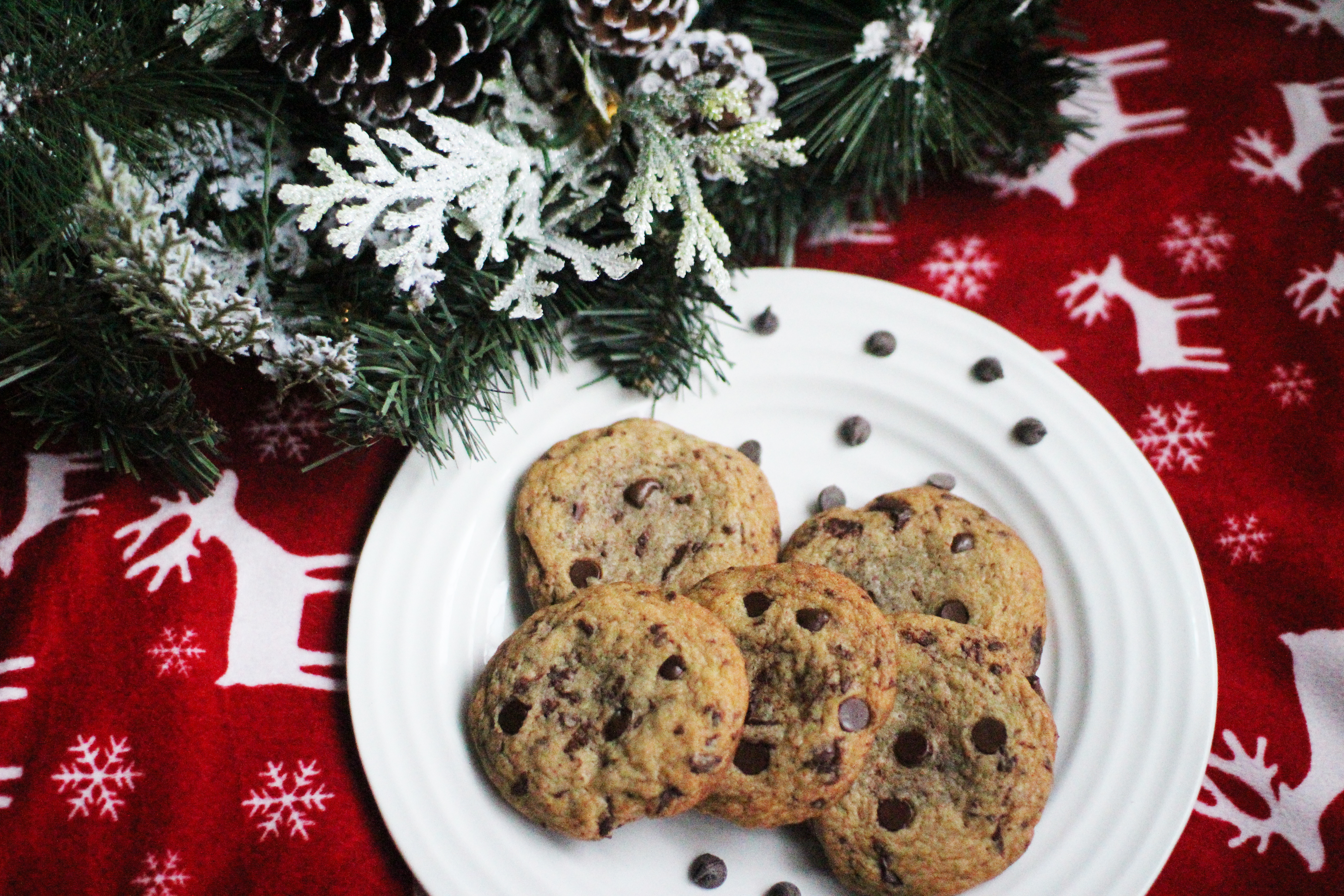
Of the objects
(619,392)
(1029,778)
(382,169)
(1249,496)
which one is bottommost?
(1029,778)

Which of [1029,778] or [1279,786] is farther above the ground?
[1029,778]

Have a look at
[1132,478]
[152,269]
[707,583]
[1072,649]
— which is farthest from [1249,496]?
[152,269]

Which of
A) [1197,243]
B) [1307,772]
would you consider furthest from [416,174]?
[1307,772]

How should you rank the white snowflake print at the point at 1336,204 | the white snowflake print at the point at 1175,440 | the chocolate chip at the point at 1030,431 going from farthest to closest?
the white snowflake print at the point at 1336,204 → the white snowflake print at the point at 1175,440 → the chocolate chip at the point at 1030,431

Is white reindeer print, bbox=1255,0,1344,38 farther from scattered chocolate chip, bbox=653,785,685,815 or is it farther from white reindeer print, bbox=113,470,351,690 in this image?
white reindeer print, bbox=113,470,351,690

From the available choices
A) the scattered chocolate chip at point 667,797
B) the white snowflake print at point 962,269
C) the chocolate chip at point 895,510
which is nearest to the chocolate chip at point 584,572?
the scattered chocolate chip at point 667,797

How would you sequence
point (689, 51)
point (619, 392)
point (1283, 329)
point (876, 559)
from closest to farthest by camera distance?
point (689, 51)
point (876, 559)
point (619, 392)
point (1283, 329)

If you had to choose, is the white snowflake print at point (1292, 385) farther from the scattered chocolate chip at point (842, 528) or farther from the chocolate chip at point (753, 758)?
the chocolate chip at point (753, 758)

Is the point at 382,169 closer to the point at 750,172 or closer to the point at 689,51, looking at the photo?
the point at 689,51
